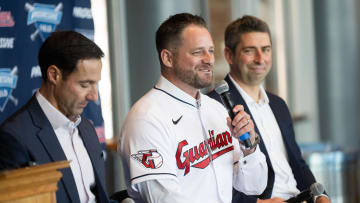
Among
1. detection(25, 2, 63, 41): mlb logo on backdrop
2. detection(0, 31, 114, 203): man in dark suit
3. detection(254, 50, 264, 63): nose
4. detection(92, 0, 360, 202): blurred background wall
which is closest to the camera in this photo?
detection(0, 31, 114, 203): man in dark suit

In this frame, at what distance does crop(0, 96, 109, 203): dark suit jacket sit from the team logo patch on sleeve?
0.68 ft

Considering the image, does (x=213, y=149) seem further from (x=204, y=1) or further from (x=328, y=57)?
(x=328, y=57)

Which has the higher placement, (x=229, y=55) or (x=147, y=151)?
(x=229, y=55)

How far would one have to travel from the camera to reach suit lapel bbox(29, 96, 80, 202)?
2.42 metres

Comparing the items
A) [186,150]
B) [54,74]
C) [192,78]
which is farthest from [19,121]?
[192,78]

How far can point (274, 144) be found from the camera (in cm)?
350

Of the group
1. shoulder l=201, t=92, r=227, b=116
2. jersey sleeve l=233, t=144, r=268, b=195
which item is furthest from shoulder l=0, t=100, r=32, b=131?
jersey sleeve l=233, t=144, r=268, b=195

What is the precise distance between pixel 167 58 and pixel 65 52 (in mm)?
638

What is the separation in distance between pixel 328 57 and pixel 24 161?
287 inches

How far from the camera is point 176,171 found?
2.68 m

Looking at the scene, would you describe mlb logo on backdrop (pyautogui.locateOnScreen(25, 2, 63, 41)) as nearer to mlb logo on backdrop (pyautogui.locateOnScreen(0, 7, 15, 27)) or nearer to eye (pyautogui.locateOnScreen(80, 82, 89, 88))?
mlb logo on backdrop (pyautogui.locateOnScreen(0, 7, 15, 27))

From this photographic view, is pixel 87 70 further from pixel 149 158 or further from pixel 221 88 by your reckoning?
pixel 221 88

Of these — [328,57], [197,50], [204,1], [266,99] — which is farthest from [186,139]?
[328,57]

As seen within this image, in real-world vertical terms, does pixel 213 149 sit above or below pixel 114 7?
below
